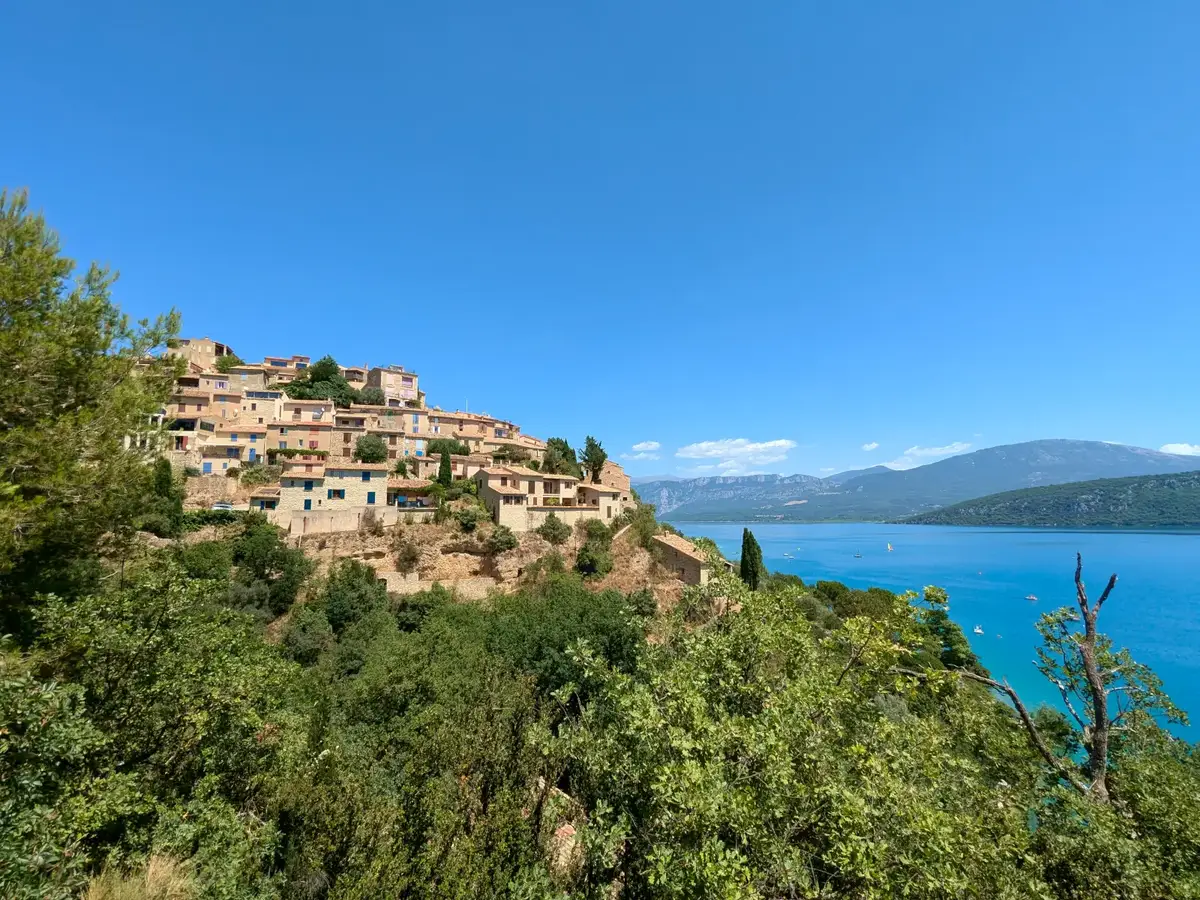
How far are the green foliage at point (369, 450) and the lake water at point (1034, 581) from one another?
3753cm

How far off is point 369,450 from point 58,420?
94.2 ft

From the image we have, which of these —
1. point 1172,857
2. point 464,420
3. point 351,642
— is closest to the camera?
point 1172,857

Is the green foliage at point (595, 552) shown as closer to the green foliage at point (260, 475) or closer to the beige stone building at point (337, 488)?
the beige stone building at point (337, 488)

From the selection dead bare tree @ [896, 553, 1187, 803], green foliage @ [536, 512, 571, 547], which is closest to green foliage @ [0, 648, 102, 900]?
dead bare tree @ [896, 553, 1187, 803]

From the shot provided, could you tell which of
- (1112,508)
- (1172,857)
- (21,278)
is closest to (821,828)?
(1172,857)

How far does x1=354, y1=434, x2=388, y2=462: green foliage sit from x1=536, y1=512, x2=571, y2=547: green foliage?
14.2 m

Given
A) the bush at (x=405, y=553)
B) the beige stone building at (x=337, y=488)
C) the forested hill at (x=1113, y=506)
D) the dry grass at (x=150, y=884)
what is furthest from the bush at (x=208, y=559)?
the forested hill at (x=1113, y=506)

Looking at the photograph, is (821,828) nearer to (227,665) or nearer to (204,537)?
(227,665)

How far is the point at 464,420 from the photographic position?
49.2 m

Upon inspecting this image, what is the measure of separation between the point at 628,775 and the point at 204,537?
1166 inches

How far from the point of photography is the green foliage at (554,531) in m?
32.4

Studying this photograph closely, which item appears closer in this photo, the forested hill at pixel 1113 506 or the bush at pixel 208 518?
the bush at pixel 208 518

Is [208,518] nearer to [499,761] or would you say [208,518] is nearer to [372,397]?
[372,397]

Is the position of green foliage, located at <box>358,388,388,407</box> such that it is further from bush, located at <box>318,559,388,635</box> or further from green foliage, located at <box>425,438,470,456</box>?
bush, located at <box>318,559,388,635</box>
